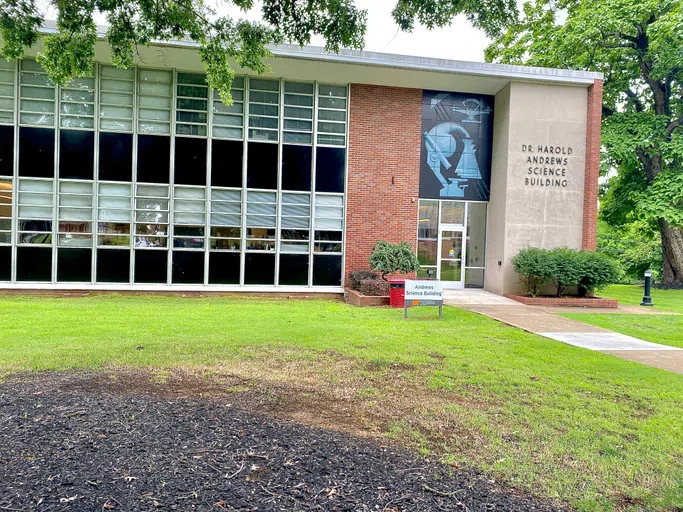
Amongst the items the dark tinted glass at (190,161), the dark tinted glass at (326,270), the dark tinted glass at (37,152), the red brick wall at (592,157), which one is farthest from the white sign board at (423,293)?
the dark tinted glass at (37,152)

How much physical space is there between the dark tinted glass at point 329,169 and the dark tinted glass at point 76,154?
655 cm

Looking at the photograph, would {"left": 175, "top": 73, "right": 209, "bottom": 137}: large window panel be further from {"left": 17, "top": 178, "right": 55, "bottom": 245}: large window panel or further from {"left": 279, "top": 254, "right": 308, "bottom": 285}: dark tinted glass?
{"left": 279, "top": 254, "right": 308, "bottom": 285}: dark tinted glass

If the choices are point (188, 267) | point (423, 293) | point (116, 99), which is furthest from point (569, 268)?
point (116, 99)

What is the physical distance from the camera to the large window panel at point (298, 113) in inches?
591

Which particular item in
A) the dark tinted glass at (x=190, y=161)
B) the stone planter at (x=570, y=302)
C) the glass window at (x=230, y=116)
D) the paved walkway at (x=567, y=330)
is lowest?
the paved walkway at (x=567, y=330)

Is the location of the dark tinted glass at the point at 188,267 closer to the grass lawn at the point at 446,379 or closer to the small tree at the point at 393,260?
the grass lawn at the point at 446,379

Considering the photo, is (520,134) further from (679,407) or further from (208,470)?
(208,470)

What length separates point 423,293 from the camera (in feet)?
34.6

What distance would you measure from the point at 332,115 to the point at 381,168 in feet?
7.38

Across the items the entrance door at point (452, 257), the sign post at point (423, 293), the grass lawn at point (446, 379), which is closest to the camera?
the grass lawn at point (446, 379)

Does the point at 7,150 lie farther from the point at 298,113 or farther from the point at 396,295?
Answer: the point at 396,295

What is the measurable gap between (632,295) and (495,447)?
55.3ft

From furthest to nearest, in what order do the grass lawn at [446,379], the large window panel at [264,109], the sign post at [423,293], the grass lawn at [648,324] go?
the large window panel at [264,109]
the sign post at [423,293]
the grass lawn at [648,324]
the grass lawn at [446,379]

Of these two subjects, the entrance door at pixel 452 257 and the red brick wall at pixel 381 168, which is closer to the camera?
the red brick wall at pixel 381 168
